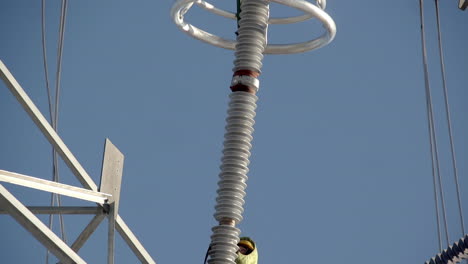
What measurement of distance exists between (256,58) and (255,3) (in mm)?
920

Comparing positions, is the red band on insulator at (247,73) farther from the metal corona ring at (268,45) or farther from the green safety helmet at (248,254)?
the green safety helmet at (248,254)

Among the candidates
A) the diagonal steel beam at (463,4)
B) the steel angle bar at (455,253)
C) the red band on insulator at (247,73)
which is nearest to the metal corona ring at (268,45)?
the red band on insulator at (247,73)

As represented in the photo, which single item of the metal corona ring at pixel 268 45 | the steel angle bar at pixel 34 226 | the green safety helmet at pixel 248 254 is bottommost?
the steel angle bar at pixel 34 226

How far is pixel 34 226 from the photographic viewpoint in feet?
44.0

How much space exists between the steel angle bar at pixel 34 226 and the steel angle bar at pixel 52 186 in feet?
1.06

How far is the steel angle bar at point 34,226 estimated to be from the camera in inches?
516

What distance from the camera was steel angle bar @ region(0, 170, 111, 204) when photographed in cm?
1351

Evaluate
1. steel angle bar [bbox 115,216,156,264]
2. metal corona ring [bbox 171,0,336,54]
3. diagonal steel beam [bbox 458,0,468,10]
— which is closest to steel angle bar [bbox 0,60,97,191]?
steel angle bar [bbox 115,216,156,264]

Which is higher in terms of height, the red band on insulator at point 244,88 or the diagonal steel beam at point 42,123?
the red band on insulator at point 244,88

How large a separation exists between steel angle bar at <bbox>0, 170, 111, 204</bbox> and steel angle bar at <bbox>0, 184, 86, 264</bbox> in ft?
1.06

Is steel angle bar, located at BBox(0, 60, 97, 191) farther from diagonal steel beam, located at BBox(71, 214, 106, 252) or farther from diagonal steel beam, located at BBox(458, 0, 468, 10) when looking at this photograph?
diagonal steel beam, located at BBox(458, 0, 468, 10)

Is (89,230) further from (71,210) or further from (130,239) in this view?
(130,239)

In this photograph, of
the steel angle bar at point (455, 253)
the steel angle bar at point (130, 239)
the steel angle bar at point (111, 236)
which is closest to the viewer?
the steel angle bar at point (111, 236)

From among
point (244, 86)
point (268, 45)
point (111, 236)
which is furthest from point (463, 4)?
point (111, 236)
